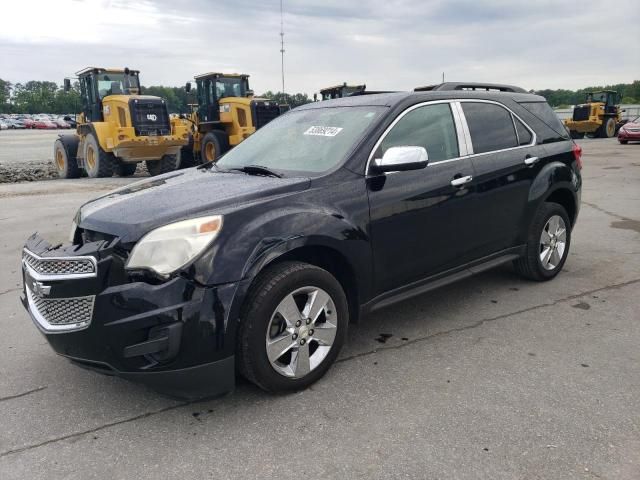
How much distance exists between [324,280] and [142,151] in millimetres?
13151

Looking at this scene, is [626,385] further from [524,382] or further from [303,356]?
[303,356]

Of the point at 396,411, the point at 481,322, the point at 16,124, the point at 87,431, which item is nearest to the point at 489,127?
the point at 481,322

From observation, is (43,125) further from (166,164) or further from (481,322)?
(481,322)

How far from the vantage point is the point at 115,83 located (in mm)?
15586

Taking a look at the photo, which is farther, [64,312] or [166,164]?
[166,164]

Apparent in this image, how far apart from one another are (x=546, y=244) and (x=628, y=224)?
11.2ft

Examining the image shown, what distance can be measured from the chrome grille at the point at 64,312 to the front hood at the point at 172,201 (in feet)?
1.28

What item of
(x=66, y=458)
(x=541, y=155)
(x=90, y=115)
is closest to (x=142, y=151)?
(x=90, y=115)

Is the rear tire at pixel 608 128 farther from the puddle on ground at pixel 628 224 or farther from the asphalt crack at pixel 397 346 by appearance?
the asphalt crack at pixel 397 346

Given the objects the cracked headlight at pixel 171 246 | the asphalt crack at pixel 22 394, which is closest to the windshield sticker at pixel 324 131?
the cracked headlight at pixel 171 246

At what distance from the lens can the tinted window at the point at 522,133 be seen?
185 inches

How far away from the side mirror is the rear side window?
1987 millimetres

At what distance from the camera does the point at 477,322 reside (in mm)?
4180

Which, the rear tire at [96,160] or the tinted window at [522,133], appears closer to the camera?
the tinted window at [522,133]
